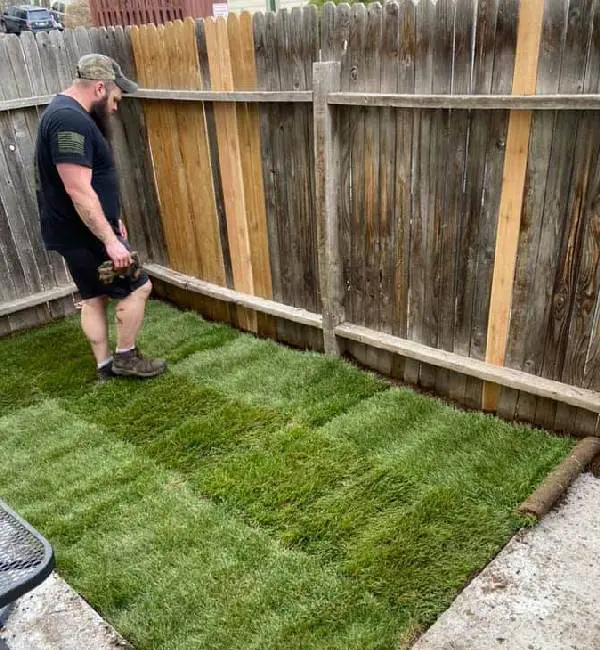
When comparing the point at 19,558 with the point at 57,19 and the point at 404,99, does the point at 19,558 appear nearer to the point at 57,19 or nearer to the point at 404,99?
the point at 404,99

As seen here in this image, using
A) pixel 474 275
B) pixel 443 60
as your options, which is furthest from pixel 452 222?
pixel 443 60

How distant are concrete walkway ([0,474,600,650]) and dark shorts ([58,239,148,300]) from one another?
182cm

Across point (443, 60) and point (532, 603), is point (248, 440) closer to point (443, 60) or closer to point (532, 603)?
point (532, 603)

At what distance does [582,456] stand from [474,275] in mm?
1000

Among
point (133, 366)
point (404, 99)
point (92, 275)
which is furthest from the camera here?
point (133, 366)

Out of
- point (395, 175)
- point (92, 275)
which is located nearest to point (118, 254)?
point (92, 275)

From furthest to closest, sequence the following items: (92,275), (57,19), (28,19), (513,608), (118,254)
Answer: (57,19)
(28,19)
(92,275)
(118,254)
(513,608)

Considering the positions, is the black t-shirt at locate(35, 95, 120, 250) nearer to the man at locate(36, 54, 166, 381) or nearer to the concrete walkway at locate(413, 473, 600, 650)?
the man at locate(36, 54, 166, 381)

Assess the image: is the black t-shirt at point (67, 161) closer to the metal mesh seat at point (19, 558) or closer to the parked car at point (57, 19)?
the metal mesh seat at point (19, 558)

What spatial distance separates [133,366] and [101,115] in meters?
1.55

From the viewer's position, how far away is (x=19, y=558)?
153cm

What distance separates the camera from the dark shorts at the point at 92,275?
365cm

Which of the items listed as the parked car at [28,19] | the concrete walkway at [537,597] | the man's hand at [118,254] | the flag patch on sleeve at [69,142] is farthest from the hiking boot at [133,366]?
the parked car at [28,19]

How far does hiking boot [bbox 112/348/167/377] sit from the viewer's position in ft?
12.9
